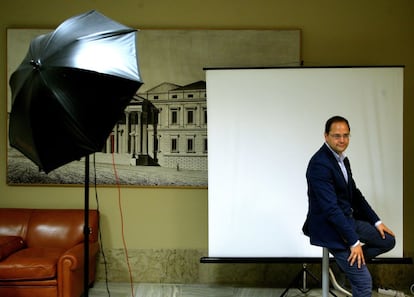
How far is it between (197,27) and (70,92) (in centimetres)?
240

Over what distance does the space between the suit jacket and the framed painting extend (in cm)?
154

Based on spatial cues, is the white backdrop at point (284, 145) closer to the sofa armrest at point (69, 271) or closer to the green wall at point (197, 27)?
the green wall at point (197, 27)

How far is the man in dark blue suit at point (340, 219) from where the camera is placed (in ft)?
7.48

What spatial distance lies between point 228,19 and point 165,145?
128 centimetres

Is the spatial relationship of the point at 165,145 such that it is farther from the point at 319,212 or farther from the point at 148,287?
the point at 319,212

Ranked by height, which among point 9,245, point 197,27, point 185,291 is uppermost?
point 197,27

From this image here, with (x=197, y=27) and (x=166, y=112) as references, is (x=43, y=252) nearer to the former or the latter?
(x=166, y=112)

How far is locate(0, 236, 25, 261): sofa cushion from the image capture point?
10.5ft

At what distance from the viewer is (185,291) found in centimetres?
Result: 363

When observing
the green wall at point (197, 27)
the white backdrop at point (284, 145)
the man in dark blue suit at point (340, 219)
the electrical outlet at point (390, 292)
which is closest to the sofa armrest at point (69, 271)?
the green wall at point (197, 27)

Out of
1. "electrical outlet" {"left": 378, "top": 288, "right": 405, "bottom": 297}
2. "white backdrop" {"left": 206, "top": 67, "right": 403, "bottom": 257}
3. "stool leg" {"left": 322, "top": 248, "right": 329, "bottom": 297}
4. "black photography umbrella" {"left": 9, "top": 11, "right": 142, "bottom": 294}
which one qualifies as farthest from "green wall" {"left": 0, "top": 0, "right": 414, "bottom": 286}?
"black photography umbrella" {"left": 9, "top": 11, "right": 142, "bottom": 294}

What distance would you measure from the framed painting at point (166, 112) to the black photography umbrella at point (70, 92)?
2.04 meters

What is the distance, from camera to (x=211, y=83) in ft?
10.7

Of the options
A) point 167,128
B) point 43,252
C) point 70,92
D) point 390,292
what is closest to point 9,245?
point 43,252
